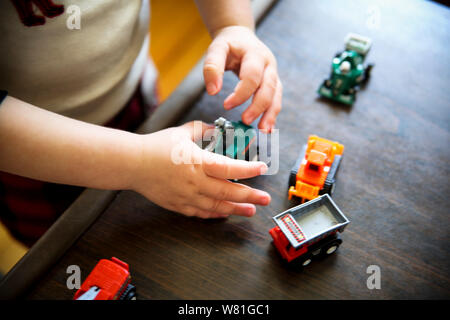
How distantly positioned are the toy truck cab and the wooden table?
6cm

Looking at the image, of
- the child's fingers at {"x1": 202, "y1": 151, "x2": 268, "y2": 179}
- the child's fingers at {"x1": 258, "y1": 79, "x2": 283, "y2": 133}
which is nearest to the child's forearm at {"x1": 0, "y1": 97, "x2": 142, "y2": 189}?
the child's fingers at {"x1": 202, "y1": 151, "x2": 268, "y2": 179}

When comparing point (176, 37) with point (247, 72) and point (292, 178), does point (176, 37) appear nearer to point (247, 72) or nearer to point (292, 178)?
point (247, 72)

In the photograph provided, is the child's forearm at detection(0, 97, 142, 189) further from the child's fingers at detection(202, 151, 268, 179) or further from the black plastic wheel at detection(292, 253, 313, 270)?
the black plastic wheel at detection(292, 253, 313, 270)

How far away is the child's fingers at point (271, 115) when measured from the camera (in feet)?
2.02

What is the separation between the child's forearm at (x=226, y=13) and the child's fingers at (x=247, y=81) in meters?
0.10

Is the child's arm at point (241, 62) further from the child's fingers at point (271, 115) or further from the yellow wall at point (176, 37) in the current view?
the yellow wall at point (176, 37)

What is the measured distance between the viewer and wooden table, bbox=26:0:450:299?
49 centimetres

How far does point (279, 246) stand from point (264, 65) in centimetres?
31

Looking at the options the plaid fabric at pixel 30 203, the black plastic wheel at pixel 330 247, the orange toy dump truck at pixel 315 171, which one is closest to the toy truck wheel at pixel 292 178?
the orange toy dump truck at pixel 315 171

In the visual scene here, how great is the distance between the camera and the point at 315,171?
55cm

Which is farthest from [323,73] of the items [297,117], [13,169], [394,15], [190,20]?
[190,20]

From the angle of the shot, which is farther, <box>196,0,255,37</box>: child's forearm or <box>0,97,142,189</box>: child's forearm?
<box>196,0,255,37</box>: child's forearm

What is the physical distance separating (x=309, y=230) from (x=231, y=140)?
18 centimetres
